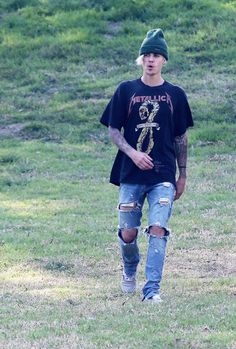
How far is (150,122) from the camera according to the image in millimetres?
7133

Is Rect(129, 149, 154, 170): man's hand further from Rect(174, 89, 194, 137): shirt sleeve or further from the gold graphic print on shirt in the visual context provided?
Rect(174, 89, 194, 137): shirt sleeve

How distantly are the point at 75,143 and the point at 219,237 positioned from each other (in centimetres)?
598

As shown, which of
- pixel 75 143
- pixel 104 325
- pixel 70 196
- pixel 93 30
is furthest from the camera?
pixel 93 30

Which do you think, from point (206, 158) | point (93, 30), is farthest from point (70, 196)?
point (93, 30)

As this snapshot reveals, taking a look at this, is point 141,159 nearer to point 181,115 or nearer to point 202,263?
point 181,115

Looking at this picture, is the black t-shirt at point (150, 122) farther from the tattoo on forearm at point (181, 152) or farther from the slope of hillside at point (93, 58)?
the slope of hillside at point (93, 58)

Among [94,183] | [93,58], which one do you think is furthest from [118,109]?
[93,58]

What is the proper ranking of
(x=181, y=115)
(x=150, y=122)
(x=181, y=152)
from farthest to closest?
(x=181, y=152)
(x=181, y=115)
(x=150, y=122)

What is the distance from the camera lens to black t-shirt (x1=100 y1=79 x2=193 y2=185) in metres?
Answer: 7.14

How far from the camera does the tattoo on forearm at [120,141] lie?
280 inches

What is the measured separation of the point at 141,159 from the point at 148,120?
306 mm

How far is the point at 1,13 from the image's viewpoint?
68.2 feet

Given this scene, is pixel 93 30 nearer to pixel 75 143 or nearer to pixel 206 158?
pixel 75 143

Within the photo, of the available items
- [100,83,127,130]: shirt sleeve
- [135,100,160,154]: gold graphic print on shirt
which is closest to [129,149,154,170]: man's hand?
[135,100,160,154]: gold graphic print on shirt
